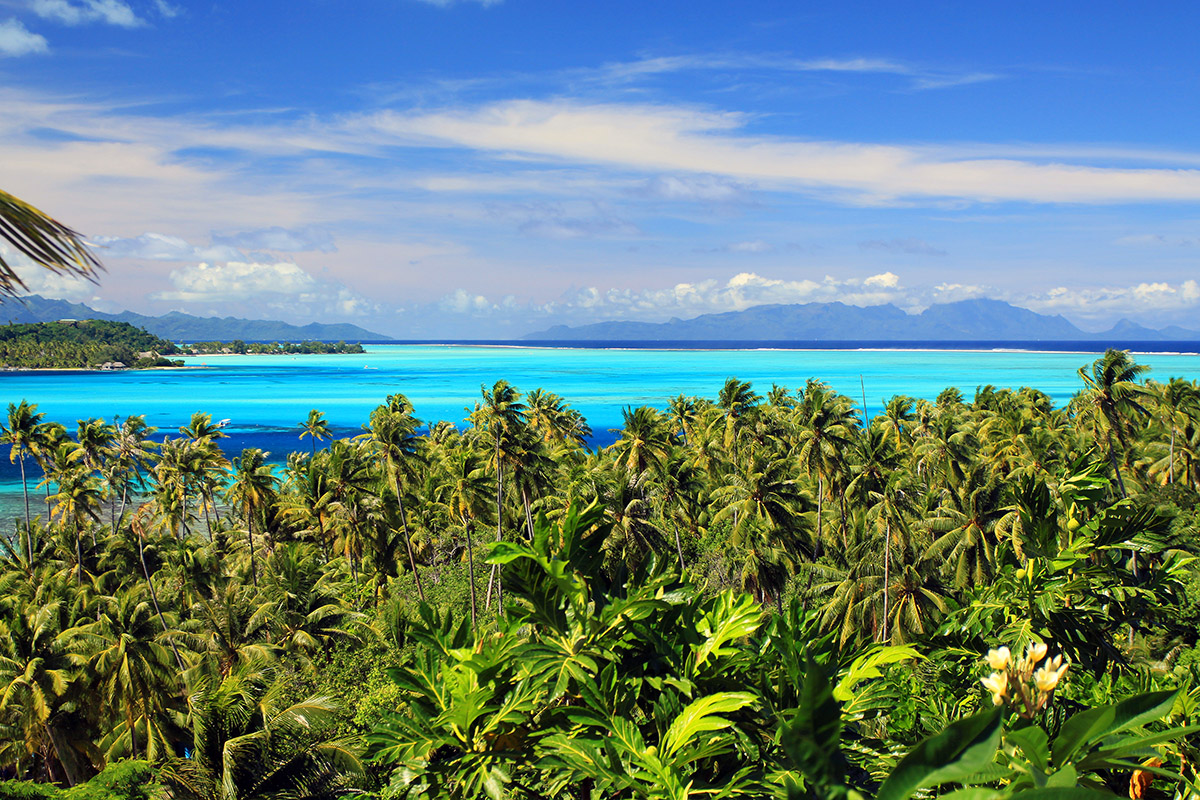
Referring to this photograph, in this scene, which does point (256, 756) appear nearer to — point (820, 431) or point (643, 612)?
point (643, 612)

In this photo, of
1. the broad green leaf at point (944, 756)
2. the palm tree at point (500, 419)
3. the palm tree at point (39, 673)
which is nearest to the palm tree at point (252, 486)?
the palm tree at point (500, 419)

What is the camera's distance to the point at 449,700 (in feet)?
19.1

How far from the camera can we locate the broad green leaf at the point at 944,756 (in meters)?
1.87

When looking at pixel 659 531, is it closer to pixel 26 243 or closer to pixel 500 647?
pixel 500 647

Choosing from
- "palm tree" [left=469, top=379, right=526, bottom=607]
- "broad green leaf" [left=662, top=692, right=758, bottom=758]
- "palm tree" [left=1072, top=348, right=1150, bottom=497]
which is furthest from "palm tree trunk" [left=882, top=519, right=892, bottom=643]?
"broad green leaf" [left=662, top=692, right=758, bottom=758]

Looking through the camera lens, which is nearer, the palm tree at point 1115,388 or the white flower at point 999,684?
the white flower at point 999,684

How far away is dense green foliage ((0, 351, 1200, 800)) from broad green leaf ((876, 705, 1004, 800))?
11 millimetres

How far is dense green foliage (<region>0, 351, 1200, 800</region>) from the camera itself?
4832 mm

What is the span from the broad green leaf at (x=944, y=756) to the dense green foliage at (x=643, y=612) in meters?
0.01

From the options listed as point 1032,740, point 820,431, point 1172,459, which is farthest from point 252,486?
point 1172,459

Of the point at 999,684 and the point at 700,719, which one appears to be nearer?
the point at 999,684

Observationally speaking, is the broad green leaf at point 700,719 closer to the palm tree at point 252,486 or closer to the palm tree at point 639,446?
the palm tree at point 639,446

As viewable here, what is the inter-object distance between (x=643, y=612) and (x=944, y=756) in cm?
351

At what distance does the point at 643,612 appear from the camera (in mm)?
5332
